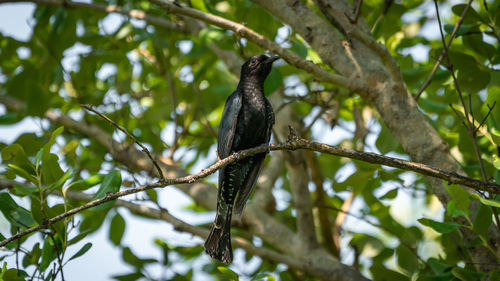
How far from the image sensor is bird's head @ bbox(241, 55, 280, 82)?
4777 mm

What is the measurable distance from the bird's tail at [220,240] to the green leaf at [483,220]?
5.72 ft

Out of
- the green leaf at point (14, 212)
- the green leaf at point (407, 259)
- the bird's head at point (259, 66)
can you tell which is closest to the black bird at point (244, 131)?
the bird's head at point (259, 66)

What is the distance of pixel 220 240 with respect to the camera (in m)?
3.92

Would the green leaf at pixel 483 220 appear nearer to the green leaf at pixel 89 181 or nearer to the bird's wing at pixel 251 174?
the bird's wing at pixel 251 174

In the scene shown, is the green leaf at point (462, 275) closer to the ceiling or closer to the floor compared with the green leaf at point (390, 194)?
closer to the floor

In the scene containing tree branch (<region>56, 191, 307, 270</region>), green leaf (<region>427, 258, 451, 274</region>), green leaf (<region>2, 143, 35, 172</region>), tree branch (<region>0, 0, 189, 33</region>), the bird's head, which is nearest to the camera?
green leaf (<region>2, 143, 35, 172</region>)

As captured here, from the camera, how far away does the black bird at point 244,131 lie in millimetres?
4316

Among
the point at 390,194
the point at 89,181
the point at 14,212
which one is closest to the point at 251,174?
the point at 390,194

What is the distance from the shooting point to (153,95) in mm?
5742

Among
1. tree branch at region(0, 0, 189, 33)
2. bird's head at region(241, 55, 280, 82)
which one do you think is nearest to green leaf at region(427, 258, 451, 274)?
bird's head at region(241, 55, 280, 82)

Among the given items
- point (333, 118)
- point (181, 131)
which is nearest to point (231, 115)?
point (333, 118)

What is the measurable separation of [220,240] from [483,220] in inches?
73.4

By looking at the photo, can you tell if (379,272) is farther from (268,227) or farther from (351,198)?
(351,198)

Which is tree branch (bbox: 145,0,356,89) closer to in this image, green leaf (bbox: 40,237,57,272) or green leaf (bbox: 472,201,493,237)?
green leaf (bbox: 472,201,493,237)
